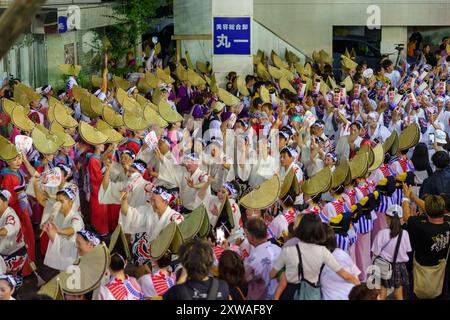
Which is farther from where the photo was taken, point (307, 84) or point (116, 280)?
point (307, 84)

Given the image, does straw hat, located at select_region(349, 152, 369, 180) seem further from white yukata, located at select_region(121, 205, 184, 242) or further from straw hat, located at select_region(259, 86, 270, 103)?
straw hat, located at select_region(259, 86, 270, 103)

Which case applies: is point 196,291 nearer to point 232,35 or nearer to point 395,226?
point 395,226

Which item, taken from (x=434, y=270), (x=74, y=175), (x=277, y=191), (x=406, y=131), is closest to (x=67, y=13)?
(x=74, y=175)

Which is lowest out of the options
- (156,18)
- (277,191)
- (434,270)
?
(434,270)

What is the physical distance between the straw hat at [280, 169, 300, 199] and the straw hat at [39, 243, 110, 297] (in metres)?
2.59

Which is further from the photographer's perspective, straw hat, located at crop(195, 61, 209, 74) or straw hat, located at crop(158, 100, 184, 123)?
straw hat, located at crop(195, 61, 209, 74)

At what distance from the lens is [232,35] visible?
1817 cm

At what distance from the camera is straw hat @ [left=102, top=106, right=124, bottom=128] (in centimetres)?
1162

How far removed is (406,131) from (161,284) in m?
5.43

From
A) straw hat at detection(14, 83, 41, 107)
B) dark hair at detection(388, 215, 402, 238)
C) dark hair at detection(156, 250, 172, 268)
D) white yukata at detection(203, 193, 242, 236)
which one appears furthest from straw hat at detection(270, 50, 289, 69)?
dark hair at detection(156, 250, 172, 268)

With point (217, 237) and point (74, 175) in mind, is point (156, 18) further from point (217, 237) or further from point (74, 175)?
point (217, 237)

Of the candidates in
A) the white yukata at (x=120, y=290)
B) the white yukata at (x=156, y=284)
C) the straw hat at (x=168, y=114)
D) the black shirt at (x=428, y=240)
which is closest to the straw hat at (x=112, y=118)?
the straw hat at (x=168, y=114)

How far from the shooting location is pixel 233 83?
16.3 m

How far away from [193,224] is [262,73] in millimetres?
10597
